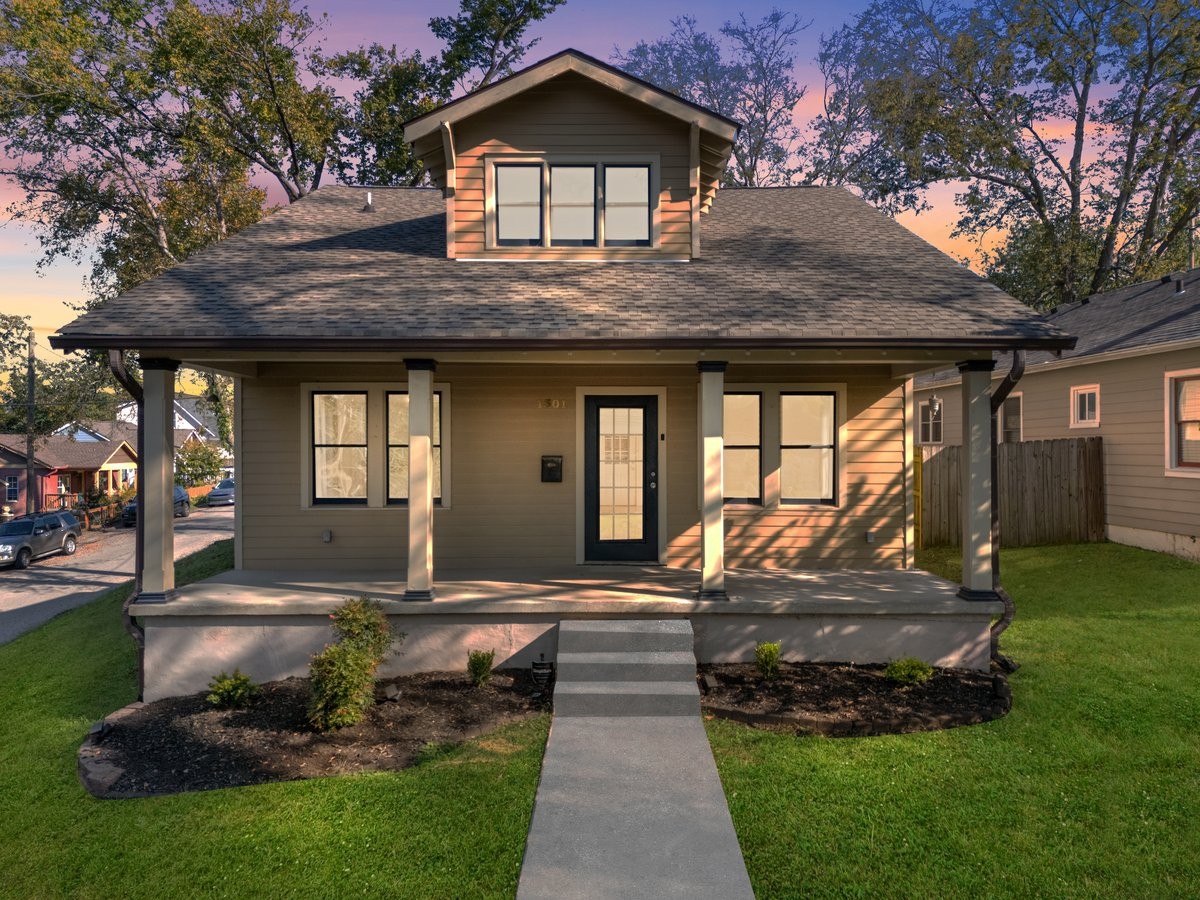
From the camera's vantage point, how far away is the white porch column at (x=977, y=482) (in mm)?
6945

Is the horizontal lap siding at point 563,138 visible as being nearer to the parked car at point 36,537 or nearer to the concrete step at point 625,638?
the concrete step at point 625,638

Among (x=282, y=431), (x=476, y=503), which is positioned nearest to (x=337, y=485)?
(x=282, y=431)

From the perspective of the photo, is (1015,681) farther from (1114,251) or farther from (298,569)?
(1114,251)

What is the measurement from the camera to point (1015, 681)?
6.33m

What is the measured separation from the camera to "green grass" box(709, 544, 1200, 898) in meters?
3.73

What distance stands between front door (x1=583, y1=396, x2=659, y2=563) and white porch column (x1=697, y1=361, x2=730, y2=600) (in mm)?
1852

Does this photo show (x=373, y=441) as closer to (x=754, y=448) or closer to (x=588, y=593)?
(x=588, y=593)

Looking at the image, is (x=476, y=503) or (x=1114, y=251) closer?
(x=476, y=503)

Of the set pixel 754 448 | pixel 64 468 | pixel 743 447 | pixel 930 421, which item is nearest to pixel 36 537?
pixel 64 468

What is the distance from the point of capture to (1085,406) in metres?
13.3

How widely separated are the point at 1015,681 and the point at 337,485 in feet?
25.8

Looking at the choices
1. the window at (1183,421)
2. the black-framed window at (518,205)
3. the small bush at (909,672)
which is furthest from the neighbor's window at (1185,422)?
the black-framed window at (518,205)

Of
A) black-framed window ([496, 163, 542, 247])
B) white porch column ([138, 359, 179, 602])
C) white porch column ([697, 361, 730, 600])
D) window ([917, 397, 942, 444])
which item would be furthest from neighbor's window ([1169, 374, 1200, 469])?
white porch column ([138, 359, 179, 602])

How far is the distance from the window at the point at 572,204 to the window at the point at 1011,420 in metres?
10.9
